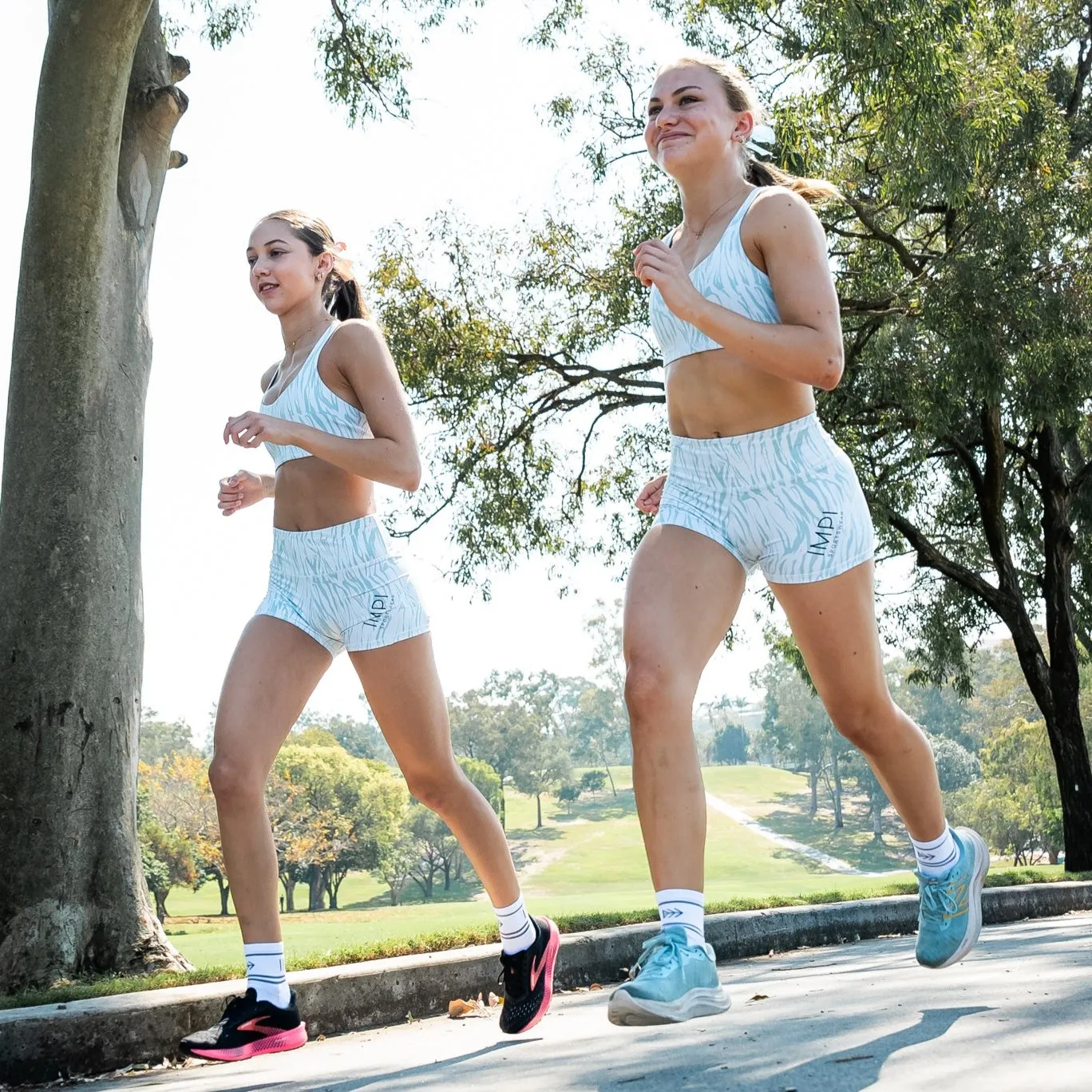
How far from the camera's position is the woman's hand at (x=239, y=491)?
4457 mm

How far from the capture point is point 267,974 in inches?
145

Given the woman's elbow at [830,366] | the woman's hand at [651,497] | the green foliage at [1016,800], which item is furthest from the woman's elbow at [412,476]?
the green foliage at [1016,800]

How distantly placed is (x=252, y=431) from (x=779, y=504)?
1439 millimetres

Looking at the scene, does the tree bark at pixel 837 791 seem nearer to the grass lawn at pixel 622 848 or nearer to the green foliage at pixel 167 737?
the grass lawn at pixel 622 848

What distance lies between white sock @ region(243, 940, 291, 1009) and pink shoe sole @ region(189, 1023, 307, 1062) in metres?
0.08

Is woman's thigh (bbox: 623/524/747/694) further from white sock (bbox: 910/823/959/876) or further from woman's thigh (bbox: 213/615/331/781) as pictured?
woman's thigh (bbox: 213/615/331/781)

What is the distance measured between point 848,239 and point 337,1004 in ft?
42.2

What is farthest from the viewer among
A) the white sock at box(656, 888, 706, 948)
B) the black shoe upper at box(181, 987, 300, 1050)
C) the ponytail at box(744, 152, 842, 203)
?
the ponytail at box(744, 152, 842, 203)

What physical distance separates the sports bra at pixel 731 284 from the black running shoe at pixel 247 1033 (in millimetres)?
2070

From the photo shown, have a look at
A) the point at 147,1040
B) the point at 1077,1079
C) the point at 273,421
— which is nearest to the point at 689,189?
the point at 273,421

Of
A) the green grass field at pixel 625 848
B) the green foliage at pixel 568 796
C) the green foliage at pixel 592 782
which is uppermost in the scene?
the green foliage at pixel 592 782

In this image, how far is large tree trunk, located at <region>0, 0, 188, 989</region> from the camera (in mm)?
5699

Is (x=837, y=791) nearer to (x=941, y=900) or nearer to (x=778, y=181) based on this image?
(x=941, y=900)

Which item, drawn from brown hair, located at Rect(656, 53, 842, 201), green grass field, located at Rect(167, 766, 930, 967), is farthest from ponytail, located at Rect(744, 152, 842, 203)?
green grass field, located at Rect(167, 766, 930, 967)
